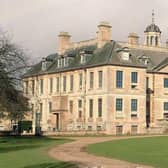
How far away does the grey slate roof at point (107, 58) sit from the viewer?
70.9 meters

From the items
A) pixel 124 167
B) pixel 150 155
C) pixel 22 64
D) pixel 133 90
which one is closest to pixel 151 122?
pixel 133 90

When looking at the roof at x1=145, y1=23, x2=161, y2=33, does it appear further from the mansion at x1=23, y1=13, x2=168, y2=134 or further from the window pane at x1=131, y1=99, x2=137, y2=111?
Result: the window pane at x1=131, y1=99, x2=137, y2=111

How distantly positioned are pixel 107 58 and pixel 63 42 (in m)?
16.6

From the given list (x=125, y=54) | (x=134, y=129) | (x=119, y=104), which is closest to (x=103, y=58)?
(x=125, y=54)

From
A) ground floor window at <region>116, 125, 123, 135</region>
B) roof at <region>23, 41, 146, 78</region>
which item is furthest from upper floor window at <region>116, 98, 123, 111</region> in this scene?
roof at <region>23, 41, 146, 78</region>

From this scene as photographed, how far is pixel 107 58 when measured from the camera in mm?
70188

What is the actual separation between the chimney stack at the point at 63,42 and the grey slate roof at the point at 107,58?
1.44 metres

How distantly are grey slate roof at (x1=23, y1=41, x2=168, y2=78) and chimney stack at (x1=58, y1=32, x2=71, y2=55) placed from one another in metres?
1.44

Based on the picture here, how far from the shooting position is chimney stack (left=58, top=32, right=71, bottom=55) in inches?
3339

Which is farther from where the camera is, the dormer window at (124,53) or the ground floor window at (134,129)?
the ground floor window at (134,129)

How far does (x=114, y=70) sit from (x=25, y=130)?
17.8 meters

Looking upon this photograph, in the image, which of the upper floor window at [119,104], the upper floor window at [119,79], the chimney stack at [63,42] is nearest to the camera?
the upper floor window at [119,79]

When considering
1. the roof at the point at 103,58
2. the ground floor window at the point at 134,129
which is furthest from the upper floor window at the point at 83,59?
the ground floor window at the point at 134,129

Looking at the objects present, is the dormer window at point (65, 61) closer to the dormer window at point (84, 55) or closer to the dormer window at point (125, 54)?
the dormer window at point (84, 55)
